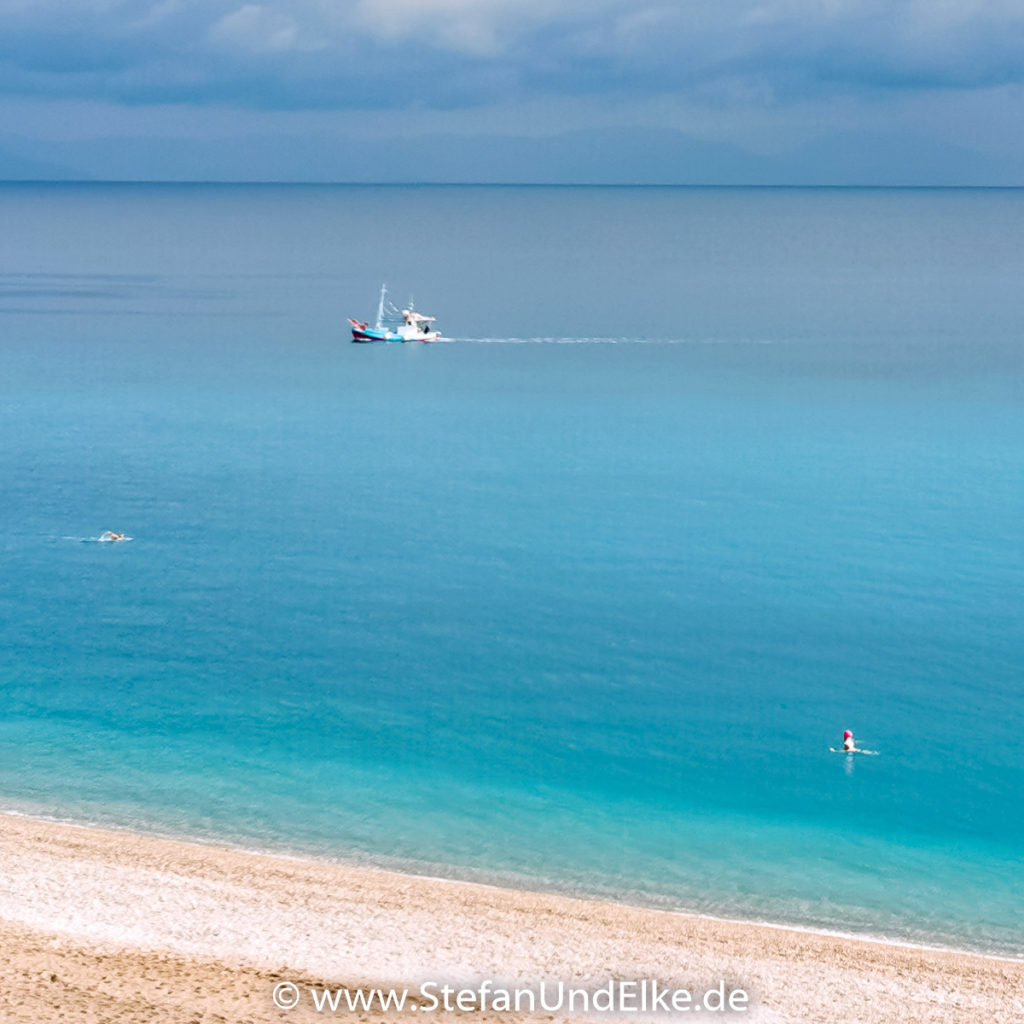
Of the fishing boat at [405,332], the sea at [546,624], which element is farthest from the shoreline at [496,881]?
the fishing boat at [405,332]

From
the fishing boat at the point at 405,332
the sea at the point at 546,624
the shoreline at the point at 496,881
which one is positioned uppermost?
the fishing boat at the point at 405,332

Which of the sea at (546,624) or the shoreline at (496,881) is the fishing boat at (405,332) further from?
the shoreline at (496,881)

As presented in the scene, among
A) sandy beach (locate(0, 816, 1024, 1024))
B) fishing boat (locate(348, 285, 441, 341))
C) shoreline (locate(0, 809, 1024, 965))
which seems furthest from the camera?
fishing boat (locate(348, 285, 441, 341))

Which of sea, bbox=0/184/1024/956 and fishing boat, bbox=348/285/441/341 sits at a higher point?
fishing boat, bbox=348/285/441/341

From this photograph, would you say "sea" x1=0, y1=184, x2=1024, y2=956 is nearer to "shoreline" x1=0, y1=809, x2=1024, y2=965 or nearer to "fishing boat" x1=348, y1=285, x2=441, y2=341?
"shoreline" x1=0, y1=809, x2=1024, y2=965

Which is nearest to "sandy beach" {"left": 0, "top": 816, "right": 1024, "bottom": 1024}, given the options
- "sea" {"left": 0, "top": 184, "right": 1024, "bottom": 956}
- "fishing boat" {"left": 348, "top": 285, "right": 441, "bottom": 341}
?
"sea" {"left": 0, "top": 184, "right": 1024, "bottom": 956}

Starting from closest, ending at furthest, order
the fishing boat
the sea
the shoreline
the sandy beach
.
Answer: the sandy beach < the shoreline < the sea < the fishing boat
